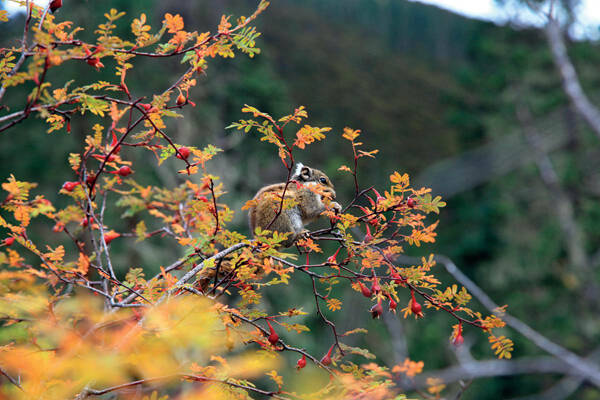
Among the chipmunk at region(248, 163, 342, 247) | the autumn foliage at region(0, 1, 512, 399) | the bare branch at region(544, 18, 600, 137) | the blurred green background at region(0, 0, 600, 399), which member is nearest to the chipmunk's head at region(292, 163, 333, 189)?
the chipmunk at region(248, 163, 342, 247)

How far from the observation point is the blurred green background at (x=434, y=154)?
8.35 metres

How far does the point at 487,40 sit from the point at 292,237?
12.9m

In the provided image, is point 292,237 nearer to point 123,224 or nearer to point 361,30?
point 123,224

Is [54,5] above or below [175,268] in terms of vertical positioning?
above

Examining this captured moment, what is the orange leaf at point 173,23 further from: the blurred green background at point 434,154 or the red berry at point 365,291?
the blurred green background at point 434,154

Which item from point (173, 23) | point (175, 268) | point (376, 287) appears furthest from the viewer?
point (175, 268)

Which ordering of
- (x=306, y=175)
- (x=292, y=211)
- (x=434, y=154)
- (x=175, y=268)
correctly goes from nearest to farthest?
1. (x=175, y=268)
2. (x=292, y=211)
3. (x=306, y=175)
4. (x=434, y=154)

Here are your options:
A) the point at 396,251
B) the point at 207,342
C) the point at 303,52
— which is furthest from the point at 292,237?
the point at 303,52

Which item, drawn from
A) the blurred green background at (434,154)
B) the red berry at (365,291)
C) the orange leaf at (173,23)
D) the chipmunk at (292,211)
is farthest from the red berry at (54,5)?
the blurred green background at (434,154)

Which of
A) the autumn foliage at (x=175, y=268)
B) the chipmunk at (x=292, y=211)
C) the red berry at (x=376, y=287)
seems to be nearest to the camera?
the autumn foliage at (x=175, y=268)

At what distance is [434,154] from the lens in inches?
653

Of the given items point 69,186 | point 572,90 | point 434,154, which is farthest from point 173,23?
point 434,154

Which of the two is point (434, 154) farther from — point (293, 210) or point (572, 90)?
point (293, 210)

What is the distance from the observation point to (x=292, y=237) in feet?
8.29
